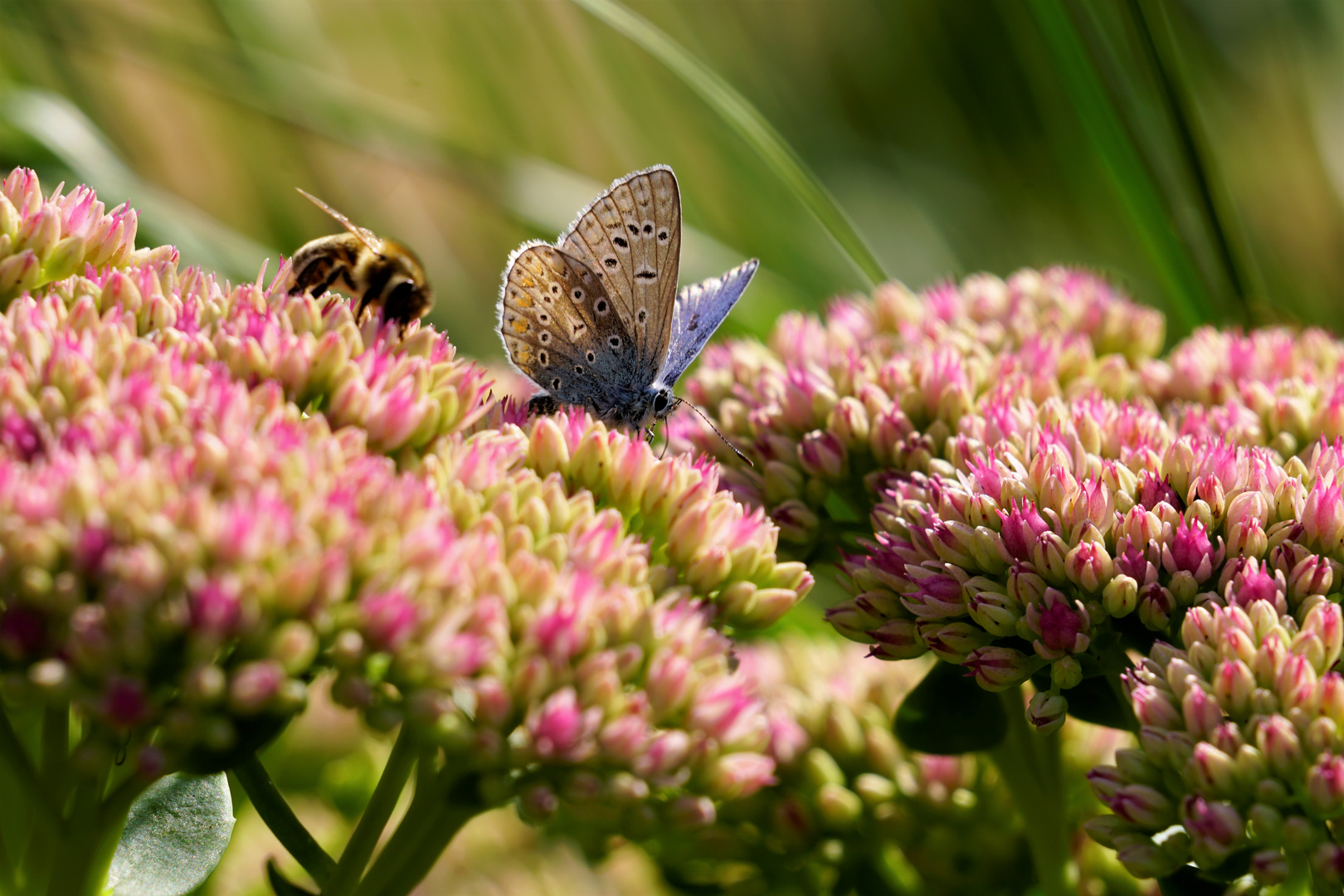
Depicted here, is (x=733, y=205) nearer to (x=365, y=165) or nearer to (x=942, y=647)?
(x=365, y=165)

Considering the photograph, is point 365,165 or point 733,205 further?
point 365,165

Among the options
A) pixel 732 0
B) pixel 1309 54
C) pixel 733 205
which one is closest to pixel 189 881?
pixel 733 205

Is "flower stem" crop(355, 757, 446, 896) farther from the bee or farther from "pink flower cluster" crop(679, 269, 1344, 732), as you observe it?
the bee

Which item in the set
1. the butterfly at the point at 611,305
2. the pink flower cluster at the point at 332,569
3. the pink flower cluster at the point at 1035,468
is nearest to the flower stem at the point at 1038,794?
the pink flower cluster at the point at 1035,468

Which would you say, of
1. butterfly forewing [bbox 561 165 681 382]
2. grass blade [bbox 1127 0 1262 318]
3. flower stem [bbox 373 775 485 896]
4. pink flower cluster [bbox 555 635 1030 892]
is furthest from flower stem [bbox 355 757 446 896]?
grass blade [bbox 1127 0 1262 318]

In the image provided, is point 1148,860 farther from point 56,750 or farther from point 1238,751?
point 56,750

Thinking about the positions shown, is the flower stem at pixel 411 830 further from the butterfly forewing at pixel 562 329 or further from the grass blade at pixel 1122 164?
the grass blade at pixel 1122 164

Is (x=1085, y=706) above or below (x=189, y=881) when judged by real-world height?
above
